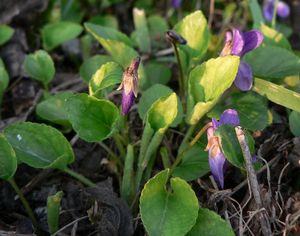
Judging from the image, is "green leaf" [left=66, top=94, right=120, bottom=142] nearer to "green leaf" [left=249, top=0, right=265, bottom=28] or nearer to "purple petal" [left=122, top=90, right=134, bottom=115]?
"purple petal" [left=122, top=90, right=134, bottom=115]

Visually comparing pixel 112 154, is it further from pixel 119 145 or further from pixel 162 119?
pixel 162 119

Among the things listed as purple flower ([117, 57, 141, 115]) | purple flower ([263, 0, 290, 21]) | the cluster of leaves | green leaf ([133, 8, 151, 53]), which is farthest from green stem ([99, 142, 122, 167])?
purple flower ([263, 0, 290, 21])

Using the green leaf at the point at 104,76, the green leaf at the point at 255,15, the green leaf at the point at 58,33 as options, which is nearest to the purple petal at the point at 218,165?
the green leaf at the point at 104,76

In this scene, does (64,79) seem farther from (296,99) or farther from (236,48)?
(296,99)

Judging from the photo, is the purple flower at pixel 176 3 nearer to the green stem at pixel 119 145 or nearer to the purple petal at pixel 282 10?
the purple petal at pixel 282 10

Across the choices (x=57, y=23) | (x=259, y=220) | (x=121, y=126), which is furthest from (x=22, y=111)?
(x=259, y=220)

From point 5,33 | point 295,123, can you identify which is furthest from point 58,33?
point 295,123
